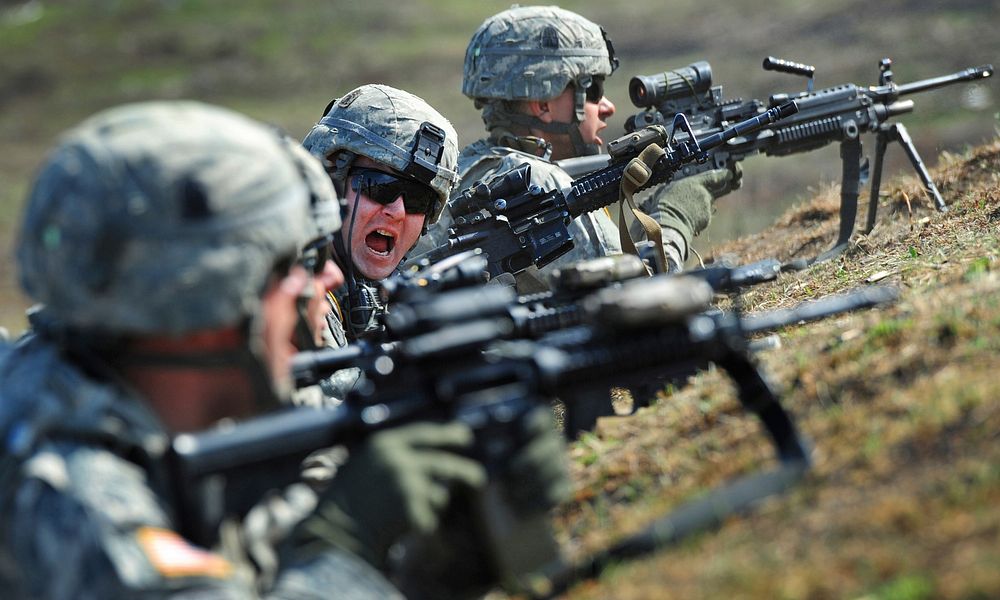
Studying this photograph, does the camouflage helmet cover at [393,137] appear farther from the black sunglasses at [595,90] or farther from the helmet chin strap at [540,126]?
the black sunglasses at [595,90]

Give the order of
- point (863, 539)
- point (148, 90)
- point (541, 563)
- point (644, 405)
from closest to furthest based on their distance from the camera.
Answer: point (863, 539), point (541, 563), point (644, 405), point (148, 90)

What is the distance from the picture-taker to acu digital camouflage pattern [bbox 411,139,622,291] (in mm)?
8484

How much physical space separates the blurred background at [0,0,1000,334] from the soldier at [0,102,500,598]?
17277 millimetres

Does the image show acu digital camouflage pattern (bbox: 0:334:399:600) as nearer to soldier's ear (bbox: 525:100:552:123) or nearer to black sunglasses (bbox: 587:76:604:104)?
soldier's ear (bbox: 525:100:552:123)

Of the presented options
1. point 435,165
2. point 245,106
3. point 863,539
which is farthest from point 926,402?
point 245,106

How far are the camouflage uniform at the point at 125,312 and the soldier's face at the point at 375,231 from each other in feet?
11.1

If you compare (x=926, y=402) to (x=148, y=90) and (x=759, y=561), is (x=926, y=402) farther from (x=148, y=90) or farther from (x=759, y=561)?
(x=148, y=90)

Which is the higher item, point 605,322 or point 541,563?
point 605,322

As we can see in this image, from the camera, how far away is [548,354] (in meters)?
3.77

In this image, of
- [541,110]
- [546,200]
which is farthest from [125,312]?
[541,110]

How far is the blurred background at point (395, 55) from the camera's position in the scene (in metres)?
29.3

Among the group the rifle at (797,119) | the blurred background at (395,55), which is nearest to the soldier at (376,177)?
the rifle at (797,119)

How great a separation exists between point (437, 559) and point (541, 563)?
342mm

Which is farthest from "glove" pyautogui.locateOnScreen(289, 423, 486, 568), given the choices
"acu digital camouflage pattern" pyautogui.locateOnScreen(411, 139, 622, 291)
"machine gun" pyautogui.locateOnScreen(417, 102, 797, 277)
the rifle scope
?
the rifle scope
